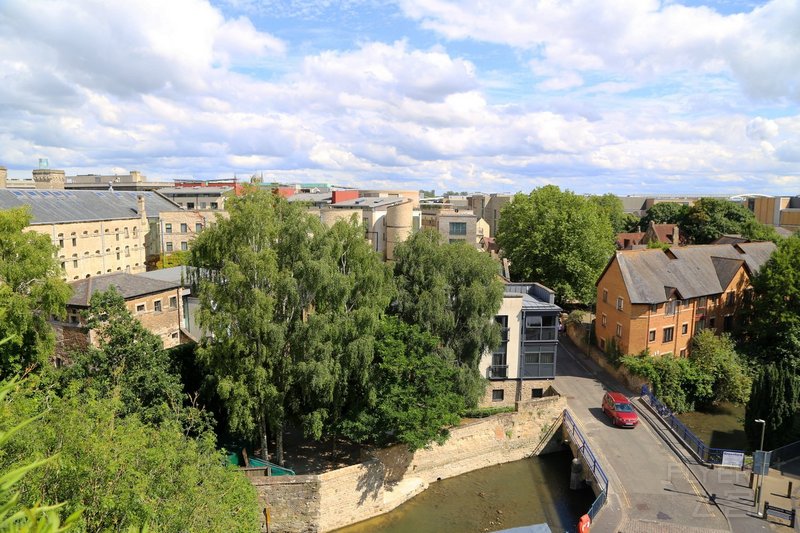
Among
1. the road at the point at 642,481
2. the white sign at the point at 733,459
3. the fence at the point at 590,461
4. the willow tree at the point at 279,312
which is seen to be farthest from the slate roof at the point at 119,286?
the white sign at the point at 733,459

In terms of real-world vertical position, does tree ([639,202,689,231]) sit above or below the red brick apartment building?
above

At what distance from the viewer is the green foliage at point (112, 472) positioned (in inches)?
501

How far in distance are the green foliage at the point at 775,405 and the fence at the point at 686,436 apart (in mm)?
2161

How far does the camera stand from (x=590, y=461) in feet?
84.2

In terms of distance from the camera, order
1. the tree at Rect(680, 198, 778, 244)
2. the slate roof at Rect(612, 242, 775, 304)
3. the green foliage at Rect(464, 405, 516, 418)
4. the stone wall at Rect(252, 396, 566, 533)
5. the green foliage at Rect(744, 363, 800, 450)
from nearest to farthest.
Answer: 1. the stone wall at Rect(252, 396, 566, 533)
2. the green foliage at Rect(744, 363, 800, 450)
3. the green foliage at Rect(464, 405, 516, 418)
4. the slate roof at Rect(612, 242, 775, 304)
5. the tree at Rect(680, 198, 778, 244)

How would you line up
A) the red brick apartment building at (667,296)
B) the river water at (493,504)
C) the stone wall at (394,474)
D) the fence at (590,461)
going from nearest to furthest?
the fence at (590,461), the stone wall at (394,474), the river water at (493,504), the red brick apartment building at (667,296)

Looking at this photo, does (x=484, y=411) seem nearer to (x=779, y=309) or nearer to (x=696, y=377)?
(x=696, y=377)

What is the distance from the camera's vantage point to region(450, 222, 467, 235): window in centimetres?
5788

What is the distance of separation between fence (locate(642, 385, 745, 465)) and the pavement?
411 mm

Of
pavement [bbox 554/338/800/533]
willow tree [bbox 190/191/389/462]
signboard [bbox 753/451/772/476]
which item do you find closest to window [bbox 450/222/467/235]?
pavement [bbox 554/338/800/533]

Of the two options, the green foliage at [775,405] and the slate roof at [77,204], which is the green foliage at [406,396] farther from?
the slate roof at [77,204]

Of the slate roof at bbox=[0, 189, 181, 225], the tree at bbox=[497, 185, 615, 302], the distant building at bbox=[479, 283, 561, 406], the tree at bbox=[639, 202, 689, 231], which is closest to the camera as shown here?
the distant building at bbox=[479, 283, 561, 406]

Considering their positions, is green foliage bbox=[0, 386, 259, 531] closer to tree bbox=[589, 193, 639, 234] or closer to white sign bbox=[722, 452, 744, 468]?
white sign bbox=[722, 452, 744, 468]

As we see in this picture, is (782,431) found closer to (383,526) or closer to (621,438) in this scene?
(621,438)
